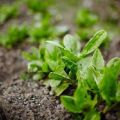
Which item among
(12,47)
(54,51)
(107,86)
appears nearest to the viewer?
(107,86)

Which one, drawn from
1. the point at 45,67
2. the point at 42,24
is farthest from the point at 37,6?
the point at 45,67

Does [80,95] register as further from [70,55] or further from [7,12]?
[7,12]

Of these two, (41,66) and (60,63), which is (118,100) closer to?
(60,63)

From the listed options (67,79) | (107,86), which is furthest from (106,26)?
(107,86)

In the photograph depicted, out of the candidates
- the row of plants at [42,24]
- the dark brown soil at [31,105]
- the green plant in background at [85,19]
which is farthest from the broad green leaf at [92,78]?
the green plant in background at [85,19]

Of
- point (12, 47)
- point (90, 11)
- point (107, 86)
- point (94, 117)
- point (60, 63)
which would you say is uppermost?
point (90, 11)

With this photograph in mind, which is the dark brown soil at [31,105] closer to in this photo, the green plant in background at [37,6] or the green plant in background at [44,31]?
the green plant in background at [44,31]

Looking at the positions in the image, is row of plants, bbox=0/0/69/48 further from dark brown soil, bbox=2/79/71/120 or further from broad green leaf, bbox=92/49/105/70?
broad green leaf, bbox=92/49/105/70
